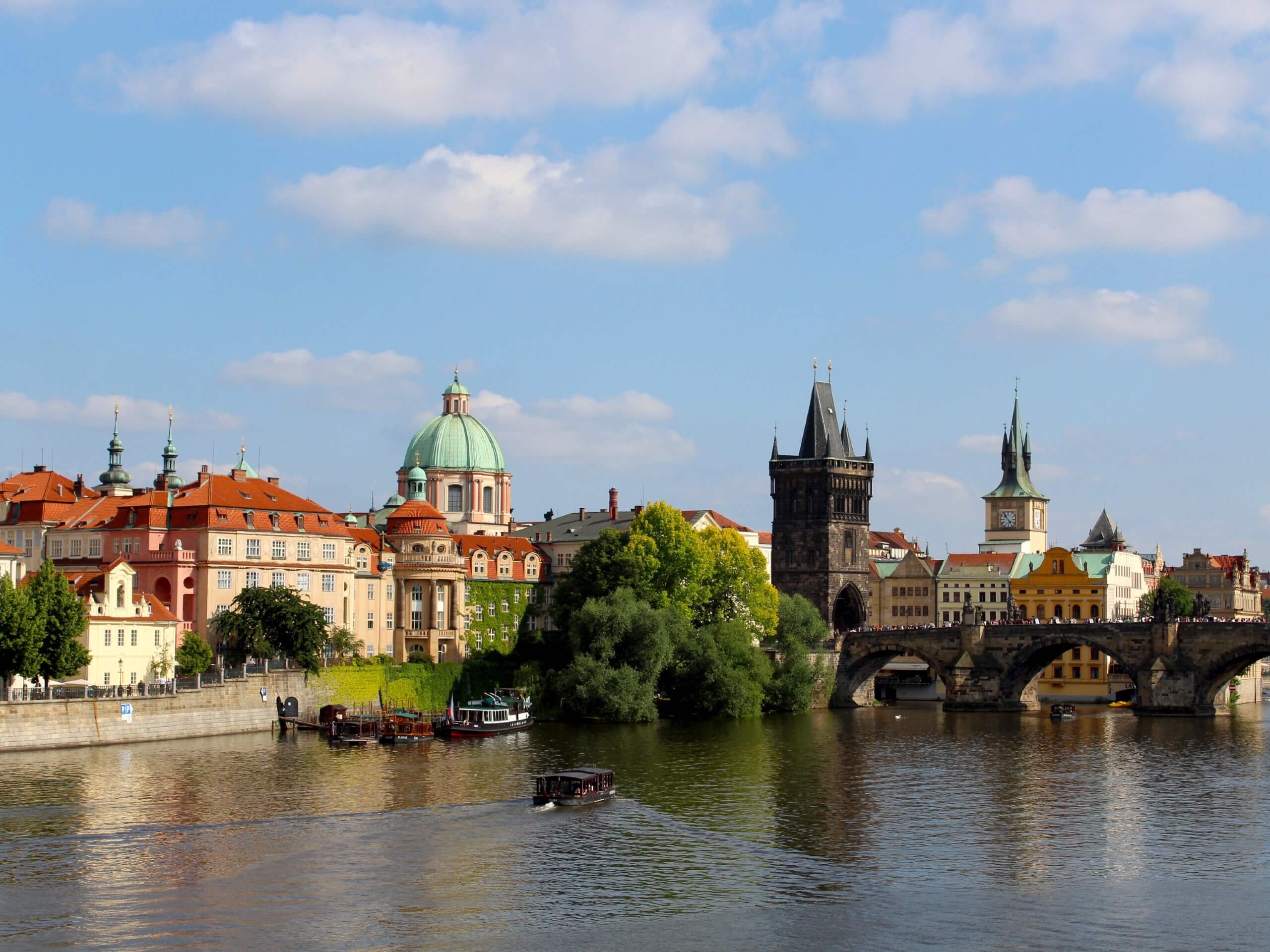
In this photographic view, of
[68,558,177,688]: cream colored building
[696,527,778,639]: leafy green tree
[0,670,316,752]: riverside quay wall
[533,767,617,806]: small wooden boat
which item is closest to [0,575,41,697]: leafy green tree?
[0,670,316,752]: riverside quay wall

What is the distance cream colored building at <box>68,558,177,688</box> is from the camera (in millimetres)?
119794

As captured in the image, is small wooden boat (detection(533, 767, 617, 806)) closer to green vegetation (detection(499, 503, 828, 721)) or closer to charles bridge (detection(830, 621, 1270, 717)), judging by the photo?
green vegetation (detection(499, 503, 828, 721))

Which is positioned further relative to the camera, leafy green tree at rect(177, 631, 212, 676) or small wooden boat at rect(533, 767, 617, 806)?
leafy green tree at rect(177, 631, 212, 676)

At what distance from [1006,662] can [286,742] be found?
236 ft

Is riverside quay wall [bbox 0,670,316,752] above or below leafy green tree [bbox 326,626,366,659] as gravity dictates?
below

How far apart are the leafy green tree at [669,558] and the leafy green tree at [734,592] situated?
0.83m

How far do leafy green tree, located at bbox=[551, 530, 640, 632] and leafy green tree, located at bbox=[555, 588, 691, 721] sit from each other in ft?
25.9

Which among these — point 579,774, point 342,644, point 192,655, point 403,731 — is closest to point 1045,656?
point 342,644

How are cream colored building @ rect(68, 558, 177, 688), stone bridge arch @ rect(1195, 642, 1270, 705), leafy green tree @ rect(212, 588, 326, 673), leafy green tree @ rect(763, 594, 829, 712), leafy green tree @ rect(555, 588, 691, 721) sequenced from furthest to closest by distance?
stone bridge arch @ rect(1195, 642, 1270, 705), leafy green tree @ rect(763, 594, 829, 712), leafy green tree @ rect(555, 588, 691, 721), leafy green tree @ rect(212, 588, 326, 673), cream colored building @ rect(68, 558, 177, 688)

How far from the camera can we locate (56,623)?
360 ft

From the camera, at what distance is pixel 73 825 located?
79688 mm

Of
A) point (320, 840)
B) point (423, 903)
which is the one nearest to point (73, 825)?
point (320, 840)

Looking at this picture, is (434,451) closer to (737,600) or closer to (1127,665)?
(737,600)

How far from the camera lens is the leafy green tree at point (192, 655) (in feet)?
412
